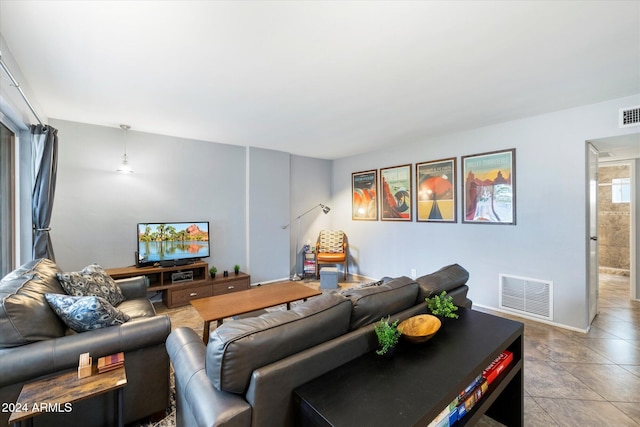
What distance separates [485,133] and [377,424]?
12.6 feet

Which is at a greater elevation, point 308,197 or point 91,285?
point 308,197

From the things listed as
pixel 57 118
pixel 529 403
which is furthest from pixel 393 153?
pixel 57 118

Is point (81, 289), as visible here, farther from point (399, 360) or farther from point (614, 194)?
point (614, 194)

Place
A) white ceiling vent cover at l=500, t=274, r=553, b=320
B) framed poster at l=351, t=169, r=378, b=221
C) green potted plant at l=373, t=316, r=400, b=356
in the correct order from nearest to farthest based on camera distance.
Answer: green potted plant at l=373, t=316, r=400, b=356, white ceiling vent cover at l=500, t=274, r=553, b=320, framed poster at l=351, t=169, r=378, b=221

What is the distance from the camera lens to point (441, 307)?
1720 millimetres

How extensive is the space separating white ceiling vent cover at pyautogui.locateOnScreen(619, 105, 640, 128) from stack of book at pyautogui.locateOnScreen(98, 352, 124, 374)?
14.9 feet

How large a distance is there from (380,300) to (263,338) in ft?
2.40

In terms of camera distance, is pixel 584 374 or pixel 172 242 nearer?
pixel 584 374

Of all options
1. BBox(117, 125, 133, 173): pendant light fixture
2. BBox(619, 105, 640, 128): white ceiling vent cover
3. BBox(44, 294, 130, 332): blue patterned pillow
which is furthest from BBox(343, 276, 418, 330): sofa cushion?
BBox(117, 125, 133, 173): pendant light fixture

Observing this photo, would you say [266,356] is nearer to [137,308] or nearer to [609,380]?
[137,308]

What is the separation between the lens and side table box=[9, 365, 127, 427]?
3.73 ft

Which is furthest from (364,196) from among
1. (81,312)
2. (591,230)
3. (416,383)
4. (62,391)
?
(62,391)

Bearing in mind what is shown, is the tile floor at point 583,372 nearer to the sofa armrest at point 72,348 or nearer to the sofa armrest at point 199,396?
the sofa armrest at point 72,348

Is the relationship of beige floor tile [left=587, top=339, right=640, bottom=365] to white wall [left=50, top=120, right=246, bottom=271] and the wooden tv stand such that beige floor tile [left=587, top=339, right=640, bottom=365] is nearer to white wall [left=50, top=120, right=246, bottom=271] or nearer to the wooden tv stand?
the wooden tv stand
